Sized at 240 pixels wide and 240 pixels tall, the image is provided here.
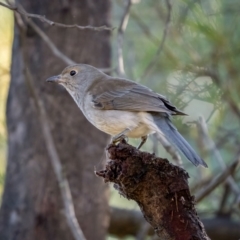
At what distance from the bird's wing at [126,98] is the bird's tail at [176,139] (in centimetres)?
6

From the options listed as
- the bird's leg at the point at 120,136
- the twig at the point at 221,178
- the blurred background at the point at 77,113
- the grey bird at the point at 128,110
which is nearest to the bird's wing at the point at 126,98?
the grey bird at the point at 128,110

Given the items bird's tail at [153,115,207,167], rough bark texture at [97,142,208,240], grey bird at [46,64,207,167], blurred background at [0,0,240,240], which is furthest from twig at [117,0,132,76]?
rough bark texture at [97,142,208,240]

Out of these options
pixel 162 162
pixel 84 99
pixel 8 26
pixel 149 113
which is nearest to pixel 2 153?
pixel 8 26

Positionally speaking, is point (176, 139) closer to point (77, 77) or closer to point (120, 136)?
point (120, 136)

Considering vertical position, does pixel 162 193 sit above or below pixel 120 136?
below

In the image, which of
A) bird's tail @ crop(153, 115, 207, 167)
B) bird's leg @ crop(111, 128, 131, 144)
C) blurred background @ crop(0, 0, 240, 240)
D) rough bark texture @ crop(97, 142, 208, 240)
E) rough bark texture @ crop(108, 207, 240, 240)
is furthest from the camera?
rough bark texture @ crop(108, 207, 240, 240)

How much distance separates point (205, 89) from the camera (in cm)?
402

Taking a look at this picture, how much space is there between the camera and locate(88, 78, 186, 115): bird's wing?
3336mm

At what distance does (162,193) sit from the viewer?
2479mm

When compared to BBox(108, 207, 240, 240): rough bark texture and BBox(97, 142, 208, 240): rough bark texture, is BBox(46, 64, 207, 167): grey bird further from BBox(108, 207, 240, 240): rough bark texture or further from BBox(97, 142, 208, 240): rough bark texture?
BBox(108, 207, 240, 240): rough bark texture

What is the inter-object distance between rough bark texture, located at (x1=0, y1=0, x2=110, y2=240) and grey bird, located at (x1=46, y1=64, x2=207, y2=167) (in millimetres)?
742

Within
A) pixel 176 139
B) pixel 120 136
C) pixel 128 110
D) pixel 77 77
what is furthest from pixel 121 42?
pixel 176 139

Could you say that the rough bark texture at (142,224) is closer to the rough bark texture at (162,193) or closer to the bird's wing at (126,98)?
the bird's wing at (126,98)

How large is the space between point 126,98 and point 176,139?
2.00 feet
